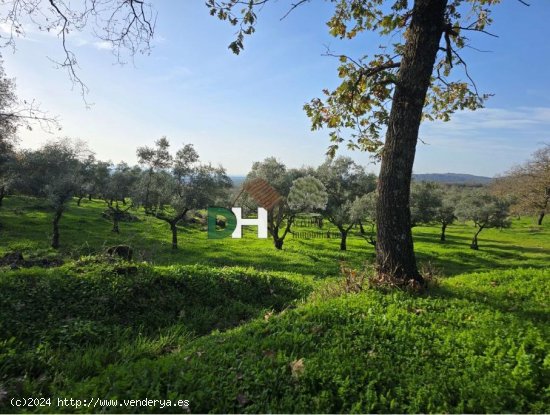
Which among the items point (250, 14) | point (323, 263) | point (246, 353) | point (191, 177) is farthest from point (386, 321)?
point (191, 177)

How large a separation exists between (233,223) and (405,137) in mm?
47387

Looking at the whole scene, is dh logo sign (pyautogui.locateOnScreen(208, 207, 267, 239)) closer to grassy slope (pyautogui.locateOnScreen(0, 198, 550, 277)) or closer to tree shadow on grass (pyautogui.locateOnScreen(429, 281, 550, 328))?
grassy slope (pyautogui.locateOnScreen(0, 198, 550, 277))

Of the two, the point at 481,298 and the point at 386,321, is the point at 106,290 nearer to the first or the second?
the point at 386,321

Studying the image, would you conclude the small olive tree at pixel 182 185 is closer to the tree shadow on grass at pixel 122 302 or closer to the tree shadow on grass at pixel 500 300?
the tree shadow on grass at pixel 122 302

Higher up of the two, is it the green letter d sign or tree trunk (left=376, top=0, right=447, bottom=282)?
tree trunk (left=376, top=0, right=447, bottom=282)

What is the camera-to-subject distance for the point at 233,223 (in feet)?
177

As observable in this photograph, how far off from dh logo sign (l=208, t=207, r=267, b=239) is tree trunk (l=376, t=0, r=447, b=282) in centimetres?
3350

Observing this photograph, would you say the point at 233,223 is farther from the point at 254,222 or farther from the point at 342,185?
the point at 342,185

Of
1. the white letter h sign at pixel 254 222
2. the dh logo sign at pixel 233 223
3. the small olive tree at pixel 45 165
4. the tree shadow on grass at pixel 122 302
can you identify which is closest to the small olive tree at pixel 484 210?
the white letter h sign at pixel 254 222

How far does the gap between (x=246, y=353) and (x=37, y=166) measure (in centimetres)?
5074

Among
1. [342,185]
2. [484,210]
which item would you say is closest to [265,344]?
[342,185]

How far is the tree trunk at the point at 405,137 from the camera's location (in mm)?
7562

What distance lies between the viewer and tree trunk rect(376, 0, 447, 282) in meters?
7.56

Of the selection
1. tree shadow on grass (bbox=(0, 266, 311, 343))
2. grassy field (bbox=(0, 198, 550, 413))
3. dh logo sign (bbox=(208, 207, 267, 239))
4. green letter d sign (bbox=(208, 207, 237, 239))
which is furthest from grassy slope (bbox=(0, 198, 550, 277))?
grassy field (bbox=(0, 198, 550, 413))
